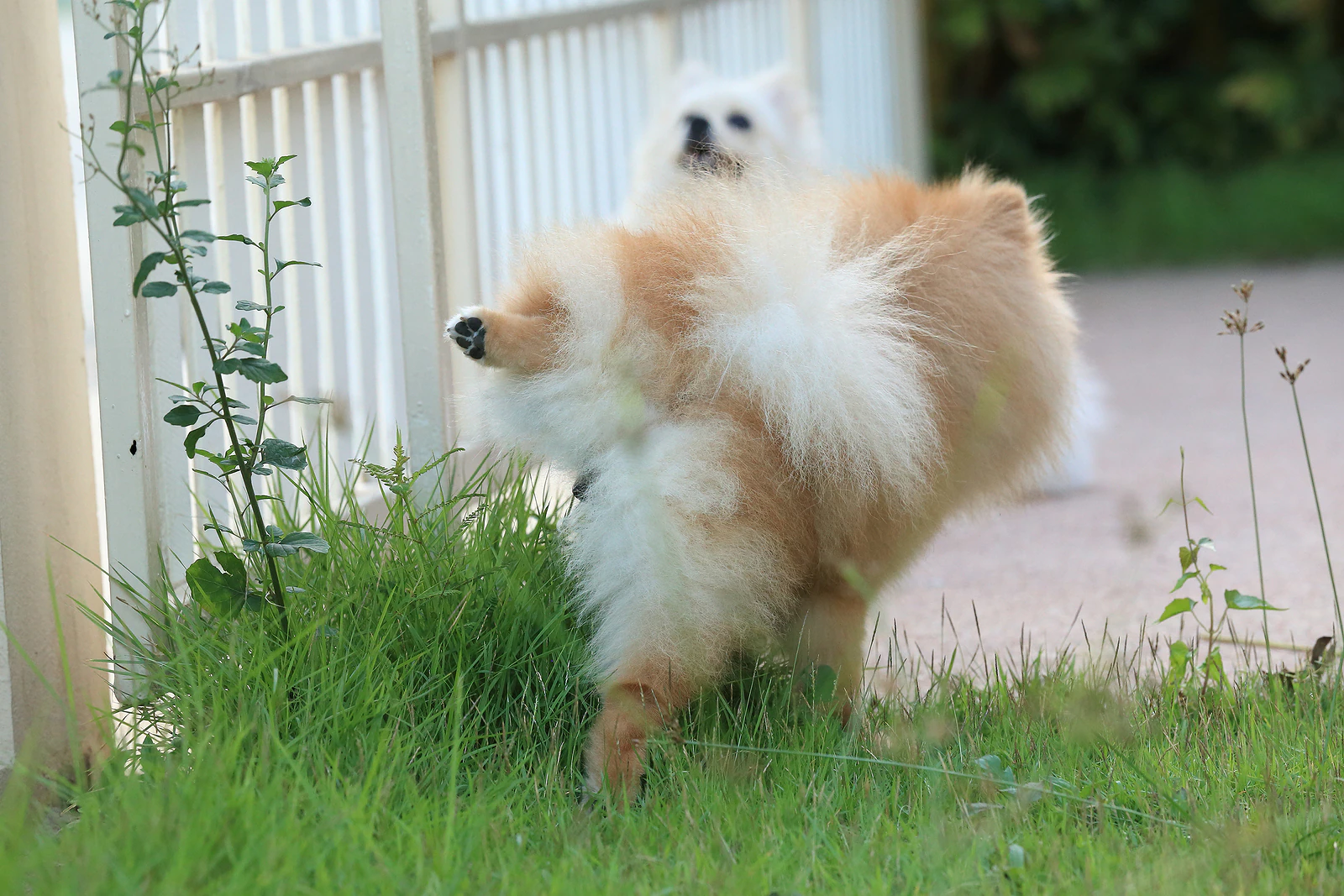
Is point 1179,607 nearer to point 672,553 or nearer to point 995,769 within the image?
point 995,769

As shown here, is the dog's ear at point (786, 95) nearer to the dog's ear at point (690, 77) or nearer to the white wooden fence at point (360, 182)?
the dog's ear at point (690, 77)

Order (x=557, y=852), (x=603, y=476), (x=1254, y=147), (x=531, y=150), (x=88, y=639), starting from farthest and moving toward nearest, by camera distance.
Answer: (x=1254, y=147) → (x=531, y=150) → (x=88, y=639) → (x=603, y=476) → (x=557, y=852)

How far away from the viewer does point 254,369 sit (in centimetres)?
190

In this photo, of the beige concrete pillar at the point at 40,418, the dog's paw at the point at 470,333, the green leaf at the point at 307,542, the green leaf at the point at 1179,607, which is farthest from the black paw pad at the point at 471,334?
the green leaf at the point at 1179,607

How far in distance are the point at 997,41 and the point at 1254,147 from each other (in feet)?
6.91

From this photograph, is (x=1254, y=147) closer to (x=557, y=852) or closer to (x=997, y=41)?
(x=997, y=41)

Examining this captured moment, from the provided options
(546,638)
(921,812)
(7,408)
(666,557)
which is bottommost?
(921,812)

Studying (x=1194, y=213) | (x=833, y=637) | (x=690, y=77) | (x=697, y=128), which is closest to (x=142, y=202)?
(x=833, y=637)

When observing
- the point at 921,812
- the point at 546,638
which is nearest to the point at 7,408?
the point at 546,638

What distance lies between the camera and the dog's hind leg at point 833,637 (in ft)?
→ 7.09

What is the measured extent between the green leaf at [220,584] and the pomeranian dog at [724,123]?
2.06 meters

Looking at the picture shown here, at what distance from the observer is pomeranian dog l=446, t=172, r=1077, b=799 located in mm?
1849

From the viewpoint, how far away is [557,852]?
1.72 metres

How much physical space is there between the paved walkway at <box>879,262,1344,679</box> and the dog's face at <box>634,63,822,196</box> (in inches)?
53.1
